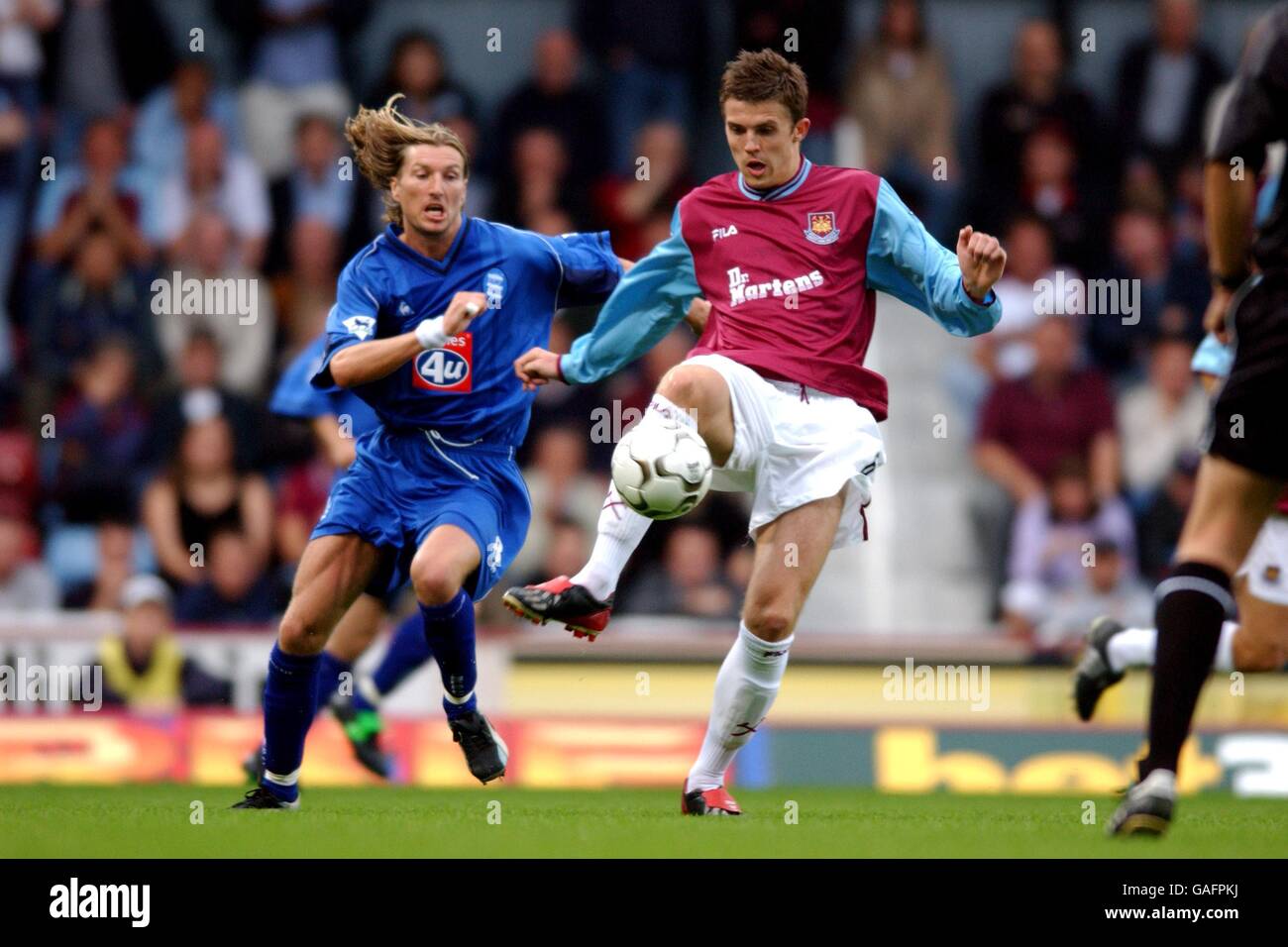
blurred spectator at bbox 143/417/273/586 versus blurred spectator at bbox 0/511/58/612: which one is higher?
blurred spectator at bbox 143/417/273/586

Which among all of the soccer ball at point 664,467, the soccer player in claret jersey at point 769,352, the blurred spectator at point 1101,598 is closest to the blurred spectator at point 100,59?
the blurred spectator at point 1101,598

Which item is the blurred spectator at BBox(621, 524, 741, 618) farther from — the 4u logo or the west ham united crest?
the west ham united crest

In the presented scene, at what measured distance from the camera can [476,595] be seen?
755 centimetres

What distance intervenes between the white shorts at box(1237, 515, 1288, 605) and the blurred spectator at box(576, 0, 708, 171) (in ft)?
24.1

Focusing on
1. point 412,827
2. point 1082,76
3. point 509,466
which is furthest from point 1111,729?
point 1082,76

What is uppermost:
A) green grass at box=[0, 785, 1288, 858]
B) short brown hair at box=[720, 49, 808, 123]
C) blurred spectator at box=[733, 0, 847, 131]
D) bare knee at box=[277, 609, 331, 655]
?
blurred spectator at box=[733, 0, 847, 131]

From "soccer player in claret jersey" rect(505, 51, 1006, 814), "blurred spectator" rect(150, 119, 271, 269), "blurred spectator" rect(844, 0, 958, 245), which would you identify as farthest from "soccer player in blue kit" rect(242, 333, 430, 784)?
"blurred spectator" rect(844, 0, 958, 245)

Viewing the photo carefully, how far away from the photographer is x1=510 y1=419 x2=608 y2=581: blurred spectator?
1309cm

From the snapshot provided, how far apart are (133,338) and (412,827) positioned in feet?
26.8

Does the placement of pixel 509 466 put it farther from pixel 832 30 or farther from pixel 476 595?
pixel 832 30

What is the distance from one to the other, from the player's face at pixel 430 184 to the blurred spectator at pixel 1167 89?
331 inches

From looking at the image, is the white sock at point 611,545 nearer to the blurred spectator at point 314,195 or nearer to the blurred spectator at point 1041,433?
the blurred spectator at point 1041,433

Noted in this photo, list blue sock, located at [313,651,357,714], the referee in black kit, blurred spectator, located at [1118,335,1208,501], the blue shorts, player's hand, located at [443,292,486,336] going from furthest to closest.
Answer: blurred spectator, located at [1118,335,1208,501] < blue sock, located at [313,651,357,714] < the blue shorts < player's hand, located at [443,292,486,336] < the referee in black kit

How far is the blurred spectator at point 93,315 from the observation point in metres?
13.7
